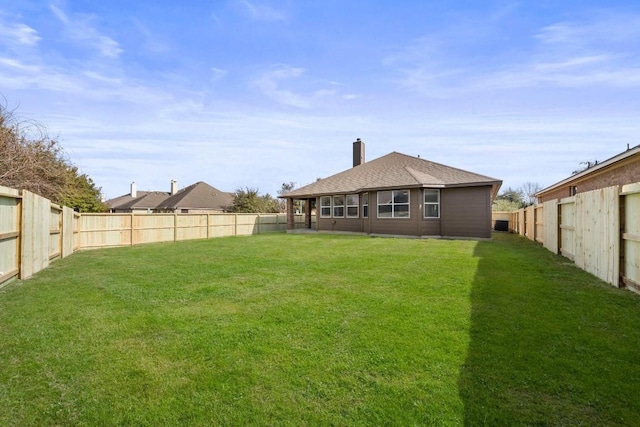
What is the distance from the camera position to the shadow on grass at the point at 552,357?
2293mm

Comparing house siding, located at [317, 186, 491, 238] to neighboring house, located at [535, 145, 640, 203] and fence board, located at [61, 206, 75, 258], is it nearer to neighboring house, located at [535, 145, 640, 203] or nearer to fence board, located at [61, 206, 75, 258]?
neighboring house, located at [535, 145, 640, 203]

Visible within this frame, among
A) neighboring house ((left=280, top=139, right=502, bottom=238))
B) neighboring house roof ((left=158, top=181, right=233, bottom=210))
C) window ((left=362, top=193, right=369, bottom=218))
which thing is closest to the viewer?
neighboring house ((left=280, top=139, right=502, bottom=238))

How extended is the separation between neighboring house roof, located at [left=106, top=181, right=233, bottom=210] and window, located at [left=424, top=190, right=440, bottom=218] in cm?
2620

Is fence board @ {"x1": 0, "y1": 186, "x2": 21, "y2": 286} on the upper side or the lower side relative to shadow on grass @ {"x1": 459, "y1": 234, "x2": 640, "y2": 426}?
upper

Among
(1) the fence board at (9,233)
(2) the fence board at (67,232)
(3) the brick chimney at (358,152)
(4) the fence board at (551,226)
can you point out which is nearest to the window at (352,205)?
(3) the brick chimney at (358,152)

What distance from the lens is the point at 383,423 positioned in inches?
86.6

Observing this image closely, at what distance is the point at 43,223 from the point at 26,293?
2.82 meters

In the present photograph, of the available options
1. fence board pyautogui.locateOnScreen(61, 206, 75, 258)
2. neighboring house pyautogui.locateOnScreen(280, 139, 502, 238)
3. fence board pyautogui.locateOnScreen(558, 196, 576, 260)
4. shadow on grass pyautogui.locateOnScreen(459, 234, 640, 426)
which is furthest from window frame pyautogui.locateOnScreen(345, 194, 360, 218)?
shadow on grass pyautogui.locateOnScreen(459, 234, 640, 426)

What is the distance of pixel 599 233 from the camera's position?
633 centimetres

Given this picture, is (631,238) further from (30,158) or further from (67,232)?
(30,158)

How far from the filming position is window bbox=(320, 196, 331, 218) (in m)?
20.3

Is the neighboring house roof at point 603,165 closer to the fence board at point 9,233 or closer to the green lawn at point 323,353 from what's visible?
the green lawn at point 323,353

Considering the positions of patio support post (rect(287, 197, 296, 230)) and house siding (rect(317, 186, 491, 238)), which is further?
patio support post (rect(287, 197, 296, 230))

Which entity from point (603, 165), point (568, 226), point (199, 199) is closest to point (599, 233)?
point (568, 226)
